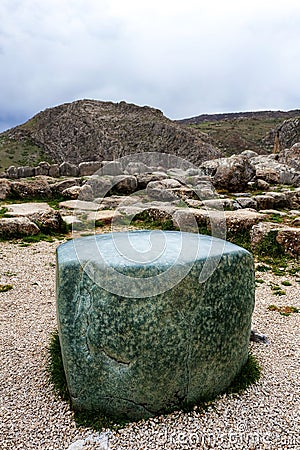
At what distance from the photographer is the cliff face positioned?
34.8 meters

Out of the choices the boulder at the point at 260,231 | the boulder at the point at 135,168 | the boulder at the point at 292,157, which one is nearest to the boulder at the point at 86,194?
the boulder at the point at 135,168

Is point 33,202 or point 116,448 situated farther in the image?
point 33,202

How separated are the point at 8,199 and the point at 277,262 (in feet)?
35.6

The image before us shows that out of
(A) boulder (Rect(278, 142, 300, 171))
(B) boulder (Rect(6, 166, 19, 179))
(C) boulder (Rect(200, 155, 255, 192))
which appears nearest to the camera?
(C) boulder (Rect(200, 155, 255, 192))

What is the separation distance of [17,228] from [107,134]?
27.6 metres

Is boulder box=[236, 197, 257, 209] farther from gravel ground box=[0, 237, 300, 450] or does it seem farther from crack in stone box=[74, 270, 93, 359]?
crack in stone box=[74, 270, 93, 359]

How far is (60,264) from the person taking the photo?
324 centimetres

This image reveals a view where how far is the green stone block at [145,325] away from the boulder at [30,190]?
12734 millimetres

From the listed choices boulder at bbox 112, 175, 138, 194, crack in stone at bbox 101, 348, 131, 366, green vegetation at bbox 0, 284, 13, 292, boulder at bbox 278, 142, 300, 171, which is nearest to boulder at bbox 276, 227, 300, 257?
green vegetation at bbox 0, 284, 13, 292

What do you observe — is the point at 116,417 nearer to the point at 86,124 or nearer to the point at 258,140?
the point at 86,124

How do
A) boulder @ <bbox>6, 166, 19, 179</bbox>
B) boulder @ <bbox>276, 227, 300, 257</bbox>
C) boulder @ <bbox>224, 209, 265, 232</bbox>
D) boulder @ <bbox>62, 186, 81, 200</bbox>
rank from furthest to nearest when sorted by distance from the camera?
boulder @ <bbox>6, 166, 19, 179</bbox> → boulder @ <bbox>62, 186, 81, 200</bbox> → boulder @ <bbox>224, 209, 265, 232</bbox> → boulder @ <bbox>276, 227, 300, 257</bbox>

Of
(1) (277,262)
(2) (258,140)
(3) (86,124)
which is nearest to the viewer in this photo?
(1) (277,262)

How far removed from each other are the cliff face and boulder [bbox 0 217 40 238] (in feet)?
78.1

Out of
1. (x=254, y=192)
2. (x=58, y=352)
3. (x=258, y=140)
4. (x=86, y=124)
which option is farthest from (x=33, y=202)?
(x=258, y=140)
